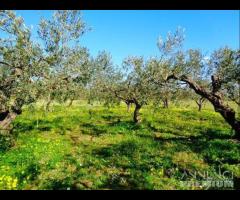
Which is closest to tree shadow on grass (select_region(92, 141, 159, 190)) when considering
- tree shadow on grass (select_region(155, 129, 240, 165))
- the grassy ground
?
the grassy ground

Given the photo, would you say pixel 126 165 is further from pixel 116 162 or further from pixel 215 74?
pixel 215 74

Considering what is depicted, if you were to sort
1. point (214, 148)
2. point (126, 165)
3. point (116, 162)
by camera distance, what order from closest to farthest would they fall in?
point (126, 165) → point (116, 162) → point (214, 148)

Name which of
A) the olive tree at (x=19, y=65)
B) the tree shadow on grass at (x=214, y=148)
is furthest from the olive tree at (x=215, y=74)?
the olive tree at (x=19, y=65)

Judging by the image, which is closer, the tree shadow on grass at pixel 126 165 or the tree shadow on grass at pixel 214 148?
the tree shadow on grass at pixel 126 165

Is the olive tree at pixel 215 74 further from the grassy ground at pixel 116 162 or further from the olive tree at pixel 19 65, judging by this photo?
the olive tree at pixel 19 65

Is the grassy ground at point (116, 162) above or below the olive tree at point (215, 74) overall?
below

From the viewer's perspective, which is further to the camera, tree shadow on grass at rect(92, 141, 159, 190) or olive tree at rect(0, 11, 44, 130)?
olive tree at rect(0, 11, 44, 130)

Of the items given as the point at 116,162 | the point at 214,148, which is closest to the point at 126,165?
the point at 116,162

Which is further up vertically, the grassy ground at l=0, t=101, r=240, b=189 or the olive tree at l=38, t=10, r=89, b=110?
the olive tree at l=38, t=10, r=89, b=110

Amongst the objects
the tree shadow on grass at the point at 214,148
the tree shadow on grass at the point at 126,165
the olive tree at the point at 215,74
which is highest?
the olive tree at the point at 215,74

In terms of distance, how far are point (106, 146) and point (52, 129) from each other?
27.9 ft

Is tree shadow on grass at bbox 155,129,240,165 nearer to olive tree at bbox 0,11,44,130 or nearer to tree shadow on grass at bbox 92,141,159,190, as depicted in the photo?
tree shadow on grass at bbox 92,141,159,190

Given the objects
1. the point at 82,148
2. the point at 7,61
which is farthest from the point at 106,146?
the point at 7,61

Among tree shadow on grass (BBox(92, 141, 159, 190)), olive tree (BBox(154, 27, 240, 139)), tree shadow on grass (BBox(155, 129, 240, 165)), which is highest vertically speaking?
olive tree (BBox(154, 27, 240, 139))
